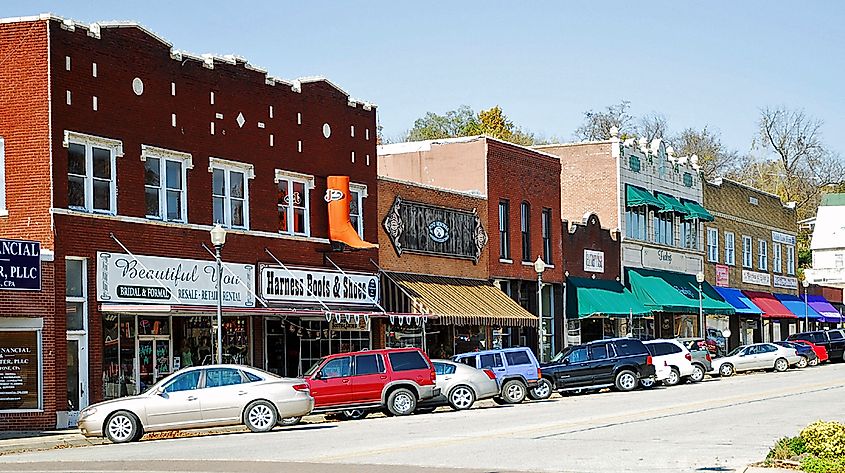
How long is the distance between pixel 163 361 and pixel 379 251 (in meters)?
9.94

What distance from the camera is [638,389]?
40.8m

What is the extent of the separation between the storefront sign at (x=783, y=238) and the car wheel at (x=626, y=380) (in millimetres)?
41182

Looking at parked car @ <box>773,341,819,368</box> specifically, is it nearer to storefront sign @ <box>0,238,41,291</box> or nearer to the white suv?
the white suv

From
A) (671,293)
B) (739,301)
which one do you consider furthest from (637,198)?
(739,301)

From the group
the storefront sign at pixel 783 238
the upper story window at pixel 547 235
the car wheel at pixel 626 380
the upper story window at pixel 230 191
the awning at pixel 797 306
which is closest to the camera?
the upper story window at pixel 230 191

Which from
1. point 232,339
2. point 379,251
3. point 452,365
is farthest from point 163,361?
point 379,251

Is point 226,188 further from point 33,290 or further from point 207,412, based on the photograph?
point 207,412

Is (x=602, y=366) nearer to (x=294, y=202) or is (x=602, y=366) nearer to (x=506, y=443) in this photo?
(x=294, y=202)

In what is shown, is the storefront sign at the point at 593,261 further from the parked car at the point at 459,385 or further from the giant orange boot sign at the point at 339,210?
the parked car at the point at 459,385

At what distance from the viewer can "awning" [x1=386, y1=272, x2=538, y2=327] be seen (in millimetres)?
A: 40031

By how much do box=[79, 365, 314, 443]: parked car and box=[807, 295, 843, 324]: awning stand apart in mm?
60101

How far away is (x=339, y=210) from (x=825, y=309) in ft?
169

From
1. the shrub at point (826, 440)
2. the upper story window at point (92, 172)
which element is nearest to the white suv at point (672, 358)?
the upper story window at point (92, 172)

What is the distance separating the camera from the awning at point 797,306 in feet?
251
